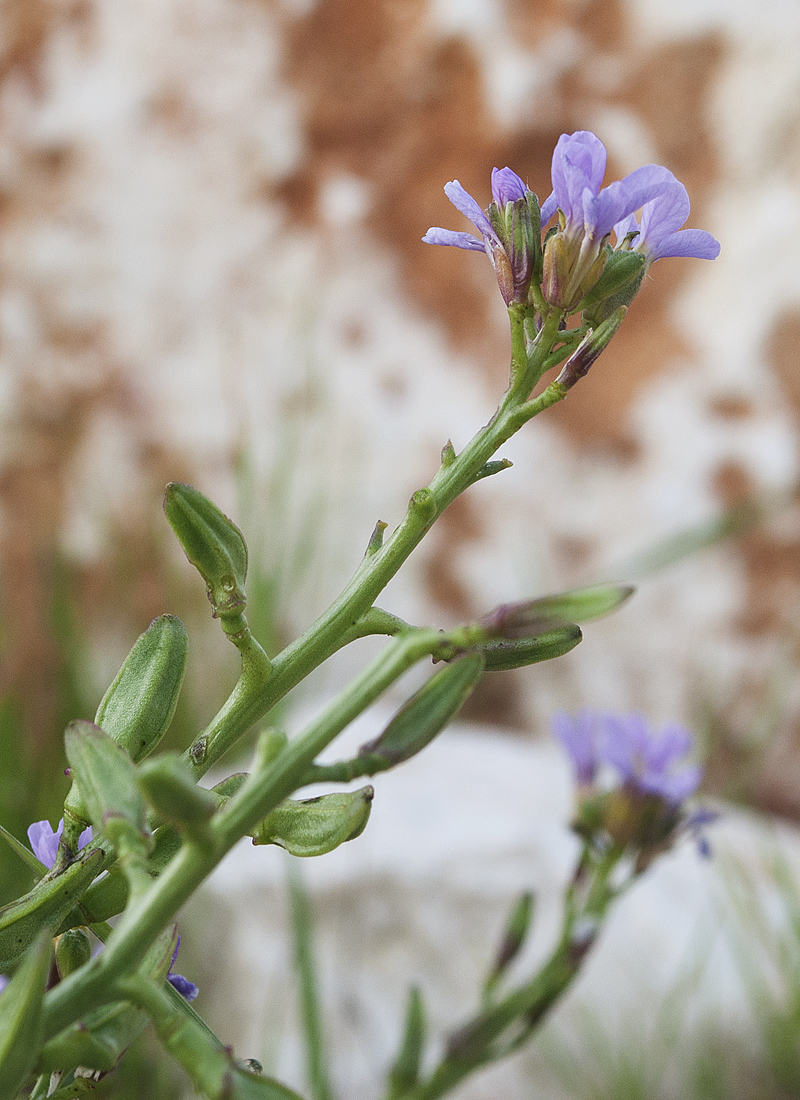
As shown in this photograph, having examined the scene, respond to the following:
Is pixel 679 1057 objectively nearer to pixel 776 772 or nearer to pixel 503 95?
pixel 776 772

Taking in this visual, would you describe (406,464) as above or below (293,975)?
above

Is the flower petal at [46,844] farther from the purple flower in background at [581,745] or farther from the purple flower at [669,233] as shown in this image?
the purple flower in background at [581,745]

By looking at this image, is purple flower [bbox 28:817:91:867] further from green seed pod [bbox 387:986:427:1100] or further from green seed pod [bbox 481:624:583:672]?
green seed pod [bbox 387:986:427:1100]

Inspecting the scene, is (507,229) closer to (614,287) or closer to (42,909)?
(614,287)

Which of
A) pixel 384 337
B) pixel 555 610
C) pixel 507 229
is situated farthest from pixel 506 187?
pixel 384 337

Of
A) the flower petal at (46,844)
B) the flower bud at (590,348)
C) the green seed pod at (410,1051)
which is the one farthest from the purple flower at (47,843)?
the green seed pod at (410,1051)

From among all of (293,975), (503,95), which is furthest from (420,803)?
(503,95)
